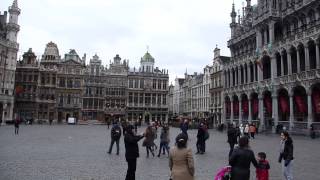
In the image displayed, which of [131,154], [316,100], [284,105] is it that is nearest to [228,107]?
[284,105]

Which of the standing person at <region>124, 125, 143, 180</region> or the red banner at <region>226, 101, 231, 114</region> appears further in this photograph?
the red banner at <region>226, 101, 231, 114</region>

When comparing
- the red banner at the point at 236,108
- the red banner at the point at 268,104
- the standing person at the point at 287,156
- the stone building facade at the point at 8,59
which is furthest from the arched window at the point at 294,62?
the stone building facade at the point at 8,59

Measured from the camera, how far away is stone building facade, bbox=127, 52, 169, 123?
90.5m

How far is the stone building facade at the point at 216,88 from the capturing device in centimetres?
7219

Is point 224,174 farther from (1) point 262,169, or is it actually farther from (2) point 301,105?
(2) point 301,105

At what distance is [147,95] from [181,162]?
85.8 meters

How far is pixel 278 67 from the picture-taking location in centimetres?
4484

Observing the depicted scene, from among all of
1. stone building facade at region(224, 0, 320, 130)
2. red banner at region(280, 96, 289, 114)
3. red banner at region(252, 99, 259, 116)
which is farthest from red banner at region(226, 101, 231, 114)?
red banner at region(280, 96, 289, 114)

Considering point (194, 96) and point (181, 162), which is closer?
point (181, 162)

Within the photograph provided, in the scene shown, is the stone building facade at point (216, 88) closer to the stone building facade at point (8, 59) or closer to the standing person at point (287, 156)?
the stone building facade at point (8, 59)

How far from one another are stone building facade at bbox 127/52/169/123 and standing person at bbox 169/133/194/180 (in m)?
83.7

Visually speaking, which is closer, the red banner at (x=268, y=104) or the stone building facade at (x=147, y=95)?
the red banner at (x=268, y=104)

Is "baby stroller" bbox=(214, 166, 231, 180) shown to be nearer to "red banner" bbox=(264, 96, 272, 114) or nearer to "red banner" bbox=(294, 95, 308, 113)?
"red banner" bbox=(294, 95, 308, 113)

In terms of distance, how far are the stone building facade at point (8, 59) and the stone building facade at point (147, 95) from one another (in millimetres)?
32500
